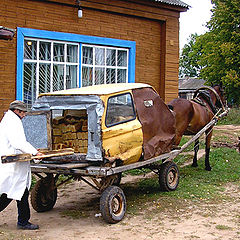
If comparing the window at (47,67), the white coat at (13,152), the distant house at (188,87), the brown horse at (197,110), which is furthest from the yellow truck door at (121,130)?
the distant house at (188,87)

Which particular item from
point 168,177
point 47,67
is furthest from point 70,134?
point 47,67

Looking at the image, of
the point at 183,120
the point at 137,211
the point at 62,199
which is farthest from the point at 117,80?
the point at 137,211

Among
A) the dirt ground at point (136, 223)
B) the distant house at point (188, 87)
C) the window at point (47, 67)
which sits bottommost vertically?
the dirt ground at point (136, 223)

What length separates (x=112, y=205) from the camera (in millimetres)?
6984

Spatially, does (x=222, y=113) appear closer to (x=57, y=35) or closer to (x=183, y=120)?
(x=183, y=120)

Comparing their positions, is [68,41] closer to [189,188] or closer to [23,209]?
[189,188]

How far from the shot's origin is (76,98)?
7.04 metres

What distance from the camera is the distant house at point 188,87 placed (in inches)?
2028

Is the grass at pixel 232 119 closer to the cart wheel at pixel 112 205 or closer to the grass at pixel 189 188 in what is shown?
the grass at pixel 189 188

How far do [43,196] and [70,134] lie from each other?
128cm

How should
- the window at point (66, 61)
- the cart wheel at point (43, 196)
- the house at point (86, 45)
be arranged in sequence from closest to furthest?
the cart wheel at point (43, 196) → the house at point (86, 45) → the window at point (66, 61)

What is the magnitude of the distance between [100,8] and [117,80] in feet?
7.88

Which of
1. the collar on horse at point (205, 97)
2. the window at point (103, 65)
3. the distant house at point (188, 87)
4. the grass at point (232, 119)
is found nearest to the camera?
the collar on horse at point (205, 97)

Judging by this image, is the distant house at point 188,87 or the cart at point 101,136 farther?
the distant house at point 188,87
